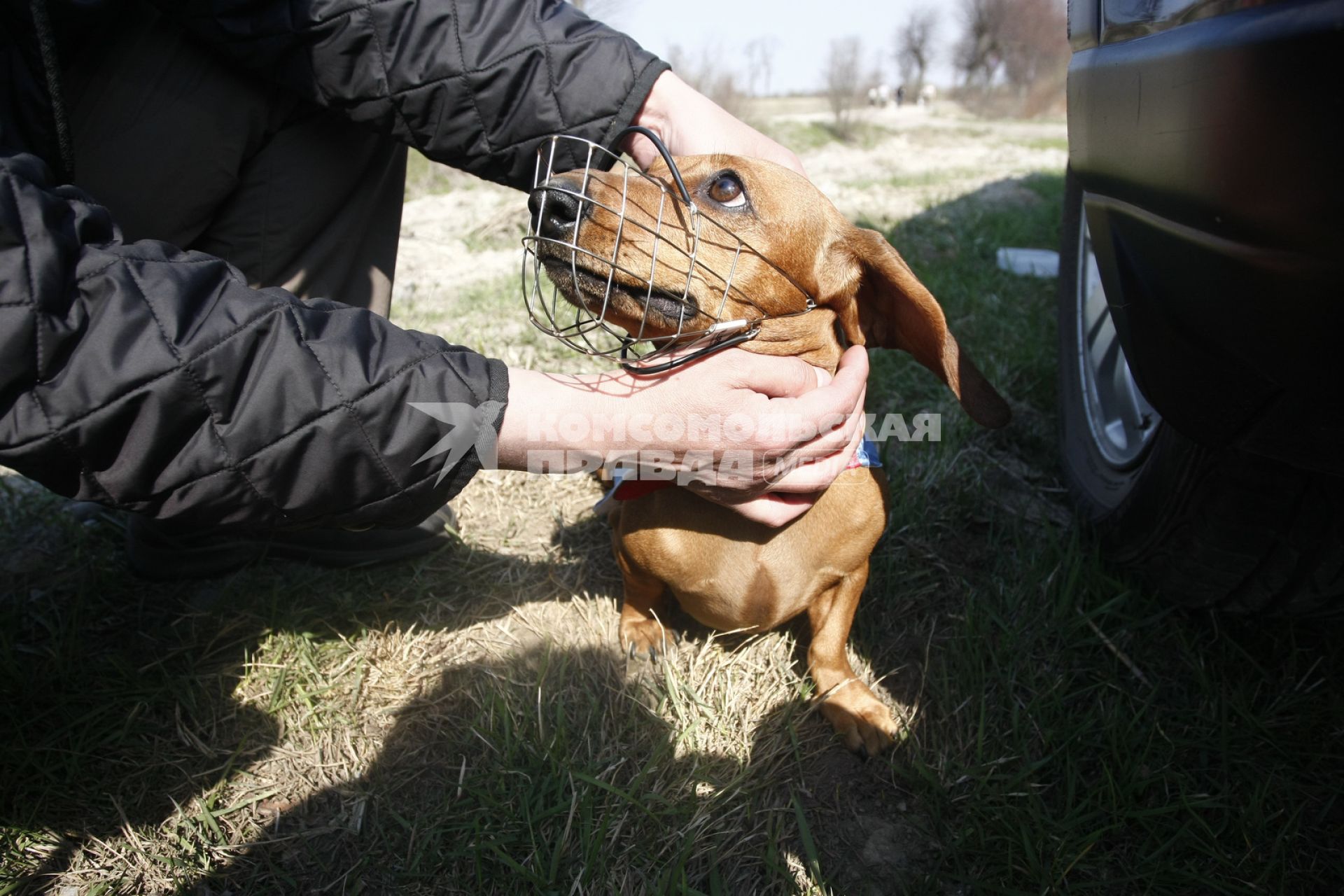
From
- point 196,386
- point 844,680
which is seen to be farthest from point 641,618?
point 196,386

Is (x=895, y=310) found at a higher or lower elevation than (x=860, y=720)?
higher

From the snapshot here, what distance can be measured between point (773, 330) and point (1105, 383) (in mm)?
1391

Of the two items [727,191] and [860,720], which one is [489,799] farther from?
[727,191]

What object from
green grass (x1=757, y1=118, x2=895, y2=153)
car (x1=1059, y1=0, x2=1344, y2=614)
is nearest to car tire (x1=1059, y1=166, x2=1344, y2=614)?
car (x1=1059, y1=0, x2=1344, y2=614)

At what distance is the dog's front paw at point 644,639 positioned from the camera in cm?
204

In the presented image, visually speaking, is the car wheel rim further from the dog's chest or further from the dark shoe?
the dark shoe

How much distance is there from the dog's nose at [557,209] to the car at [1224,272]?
0.93 m

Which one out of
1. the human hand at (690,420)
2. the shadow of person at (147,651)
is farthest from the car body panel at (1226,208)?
the shadow of person at (147,651)

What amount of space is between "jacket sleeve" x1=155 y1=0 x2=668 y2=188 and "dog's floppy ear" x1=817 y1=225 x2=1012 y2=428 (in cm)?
69

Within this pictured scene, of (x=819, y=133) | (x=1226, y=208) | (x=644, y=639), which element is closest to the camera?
(x=1226, y=208)

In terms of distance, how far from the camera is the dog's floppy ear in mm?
1656

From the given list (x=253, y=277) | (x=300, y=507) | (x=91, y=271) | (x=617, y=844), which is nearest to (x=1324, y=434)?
(x=617, y=844)

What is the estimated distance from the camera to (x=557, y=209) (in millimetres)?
1482

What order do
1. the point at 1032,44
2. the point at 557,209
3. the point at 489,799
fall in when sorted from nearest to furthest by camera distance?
the point at 557,209 < the point at 489,799 < the point at 1032,44
